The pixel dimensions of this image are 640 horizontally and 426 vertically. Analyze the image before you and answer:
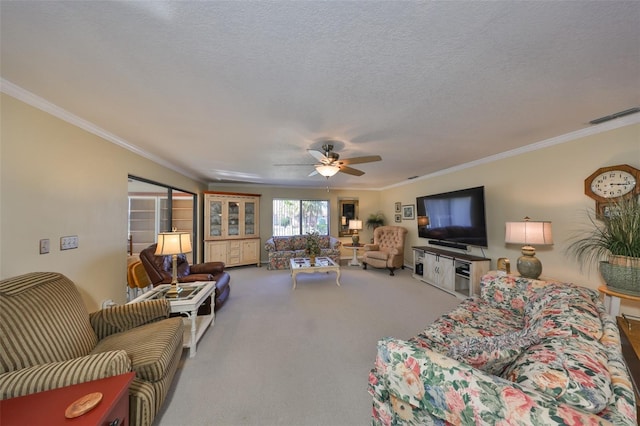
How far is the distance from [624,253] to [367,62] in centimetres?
268

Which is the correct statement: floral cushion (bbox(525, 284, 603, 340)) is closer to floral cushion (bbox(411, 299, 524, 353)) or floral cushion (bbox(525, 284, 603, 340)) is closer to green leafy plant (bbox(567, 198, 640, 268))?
floral cushion (bbox(411, 299, 524, 353))

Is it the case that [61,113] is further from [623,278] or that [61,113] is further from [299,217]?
[299,217]

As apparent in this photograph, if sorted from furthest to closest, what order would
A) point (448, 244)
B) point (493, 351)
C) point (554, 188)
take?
1. point (448, 244)
2. point (554, 188)
3. point (493, 351)

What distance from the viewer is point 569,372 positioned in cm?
86

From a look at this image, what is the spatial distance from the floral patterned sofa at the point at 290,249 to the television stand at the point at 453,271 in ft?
7.13

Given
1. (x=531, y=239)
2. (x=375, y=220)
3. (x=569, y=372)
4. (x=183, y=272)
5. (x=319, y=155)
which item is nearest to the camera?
(x=569, y=372)

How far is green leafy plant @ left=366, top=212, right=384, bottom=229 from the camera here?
6965 mm

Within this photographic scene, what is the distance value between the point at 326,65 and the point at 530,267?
3092mm

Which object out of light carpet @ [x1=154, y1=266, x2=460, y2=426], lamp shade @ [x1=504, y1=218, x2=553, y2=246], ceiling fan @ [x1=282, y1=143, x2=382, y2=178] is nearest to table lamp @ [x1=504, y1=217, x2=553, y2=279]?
lamp shade @ [x1=504, y1=218, x2=553, y2=246]

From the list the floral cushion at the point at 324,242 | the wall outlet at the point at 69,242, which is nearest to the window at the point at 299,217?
the floral cushion at the point at 324,242

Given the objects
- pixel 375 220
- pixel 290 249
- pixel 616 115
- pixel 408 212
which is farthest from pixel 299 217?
pixel 616 115

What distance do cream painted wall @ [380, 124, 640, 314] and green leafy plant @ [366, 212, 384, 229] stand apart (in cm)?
313

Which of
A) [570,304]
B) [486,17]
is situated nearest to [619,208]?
[570,304]

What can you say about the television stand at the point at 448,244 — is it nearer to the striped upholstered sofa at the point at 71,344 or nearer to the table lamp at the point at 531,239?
the table lamp at the point at 531,239
